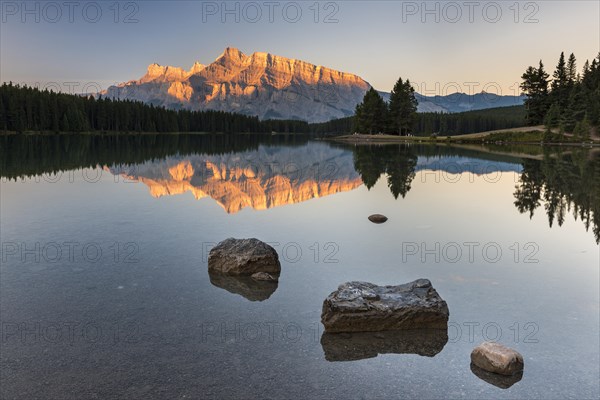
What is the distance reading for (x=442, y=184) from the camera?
36.8 metres

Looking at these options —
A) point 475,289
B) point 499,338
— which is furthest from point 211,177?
point 499,338

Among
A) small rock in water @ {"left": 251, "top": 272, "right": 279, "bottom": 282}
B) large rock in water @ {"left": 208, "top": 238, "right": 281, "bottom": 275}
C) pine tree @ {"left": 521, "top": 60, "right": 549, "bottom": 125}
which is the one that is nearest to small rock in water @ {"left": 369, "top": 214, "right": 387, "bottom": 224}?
large rock in water @ {"left": 208, "top": 238, "right": 281, "bottom": 275}

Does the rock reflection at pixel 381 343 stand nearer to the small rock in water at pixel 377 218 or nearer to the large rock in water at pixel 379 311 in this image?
the large rock in water at pixel 379 311

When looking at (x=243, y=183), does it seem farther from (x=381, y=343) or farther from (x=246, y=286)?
(x=381, y=343)

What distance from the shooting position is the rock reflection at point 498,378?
318 inches

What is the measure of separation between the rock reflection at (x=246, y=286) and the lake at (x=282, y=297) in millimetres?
89

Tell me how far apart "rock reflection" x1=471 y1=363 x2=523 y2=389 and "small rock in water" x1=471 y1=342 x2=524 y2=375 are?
75 millimetres

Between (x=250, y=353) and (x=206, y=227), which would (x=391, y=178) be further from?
(x=250, y=353)

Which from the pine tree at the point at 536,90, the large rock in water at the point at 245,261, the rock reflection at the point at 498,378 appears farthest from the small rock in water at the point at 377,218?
the pine tree at the point at 536,90

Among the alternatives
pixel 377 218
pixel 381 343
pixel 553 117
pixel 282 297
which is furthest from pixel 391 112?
pixel 381 343

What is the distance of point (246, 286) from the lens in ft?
42.9

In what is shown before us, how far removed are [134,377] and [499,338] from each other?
779cm

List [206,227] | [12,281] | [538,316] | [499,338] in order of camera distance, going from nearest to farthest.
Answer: [499,338] < [538,316] < [12,281] < [206,227]

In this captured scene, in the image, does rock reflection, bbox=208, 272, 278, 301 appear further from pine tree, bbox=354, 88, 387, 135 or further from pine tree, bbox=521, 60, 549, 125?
pine tree, bbox=521, 60, 549, 125
